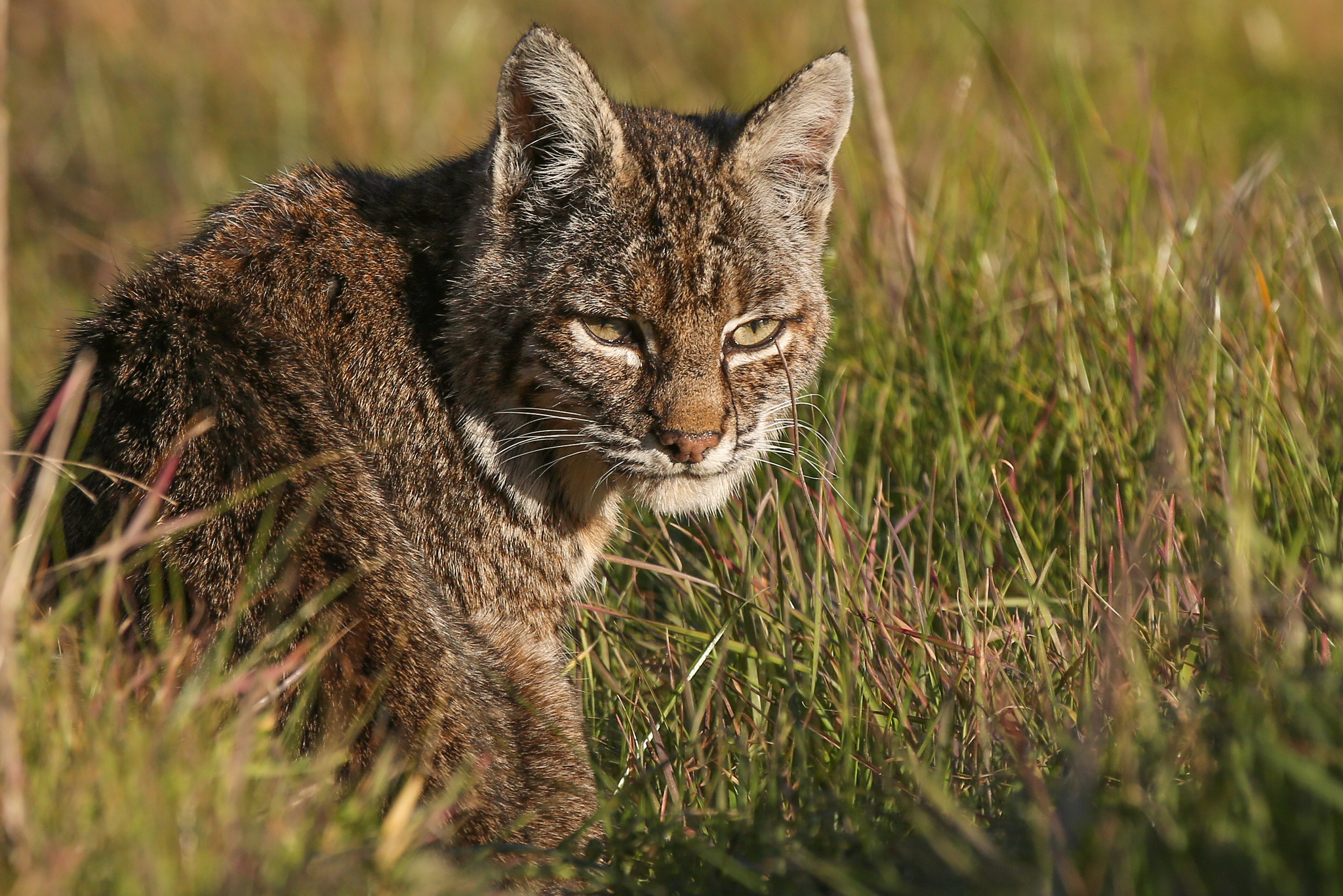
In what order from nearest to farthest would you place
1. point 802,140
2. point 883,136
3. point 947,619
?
point 947,619
point 802,140
point 883,136

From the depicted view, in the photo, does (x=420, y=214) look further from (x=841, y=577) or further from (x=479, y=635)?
(x=841, y=577)

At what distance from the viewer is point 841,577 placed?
3.26 m

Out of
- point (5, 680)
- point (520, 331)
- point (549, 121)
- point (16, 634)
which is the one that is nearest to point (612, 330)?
point (520, 331)

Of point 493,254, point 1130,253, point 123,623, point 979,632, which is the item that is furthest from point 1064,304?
point 123,623

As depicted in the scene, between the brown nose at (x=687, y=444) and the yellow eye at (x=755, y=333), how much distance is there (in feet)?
1.24

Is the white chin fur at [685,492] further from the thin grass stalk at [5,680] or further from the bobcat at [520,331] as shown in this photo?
the thin grass stalk at [5,680]

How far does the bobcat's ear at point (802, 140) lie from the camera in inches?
153

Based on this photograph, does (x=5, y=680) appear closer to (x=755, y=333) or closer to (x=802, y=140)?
(x=755, y=333)

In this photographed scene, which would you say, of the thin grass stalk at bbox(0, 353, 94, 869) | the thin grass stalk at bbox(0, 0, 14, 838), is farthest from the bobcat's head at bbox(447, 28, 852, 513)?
the thin grass stalk at bbox(0, 0, 14, 838)

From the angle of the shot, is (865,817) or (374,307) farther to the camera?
(374,307)

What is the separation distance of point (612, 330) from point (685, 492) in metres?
0.57

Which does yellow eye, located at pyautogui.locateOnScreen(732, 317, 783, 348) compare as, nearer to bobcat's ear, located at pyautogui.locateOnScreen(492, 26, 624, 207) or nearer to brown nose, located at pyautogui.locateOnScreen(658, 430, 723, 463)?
brown nose, located at pyautogui.locateOnScreen(658, 430, 723, 463)

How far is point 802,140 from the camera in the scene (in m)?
4.04

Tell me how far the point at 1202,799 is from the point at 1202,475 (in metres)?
1.82
